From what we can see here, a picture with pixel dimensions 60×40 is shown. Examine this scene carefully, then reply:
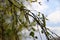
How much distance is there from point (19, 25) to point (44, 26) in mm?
216

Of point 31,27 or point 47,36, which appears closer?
point 47,36

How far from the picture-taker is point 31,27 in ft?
5.32

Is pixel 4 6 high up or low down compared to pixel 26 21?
up

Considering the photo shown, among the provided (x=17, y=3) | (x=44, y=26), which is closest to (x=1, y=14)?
(x=17, y=3)

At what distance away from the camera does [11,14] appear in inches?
63.4

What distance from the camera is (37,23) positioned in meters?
1.56

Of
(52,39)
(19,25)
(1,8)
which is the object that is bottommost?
(52,39)

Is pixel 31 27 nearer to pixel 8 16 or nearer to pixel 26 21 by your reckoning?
pixel 26 21

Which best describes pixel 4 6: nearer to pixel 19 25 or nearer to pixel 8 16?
pixel 8 16

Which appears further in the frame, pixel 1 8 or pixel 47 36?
pixel 1 8

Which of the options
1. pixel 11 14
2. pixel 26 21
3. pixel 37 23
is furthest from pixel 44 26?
pixel 11 14

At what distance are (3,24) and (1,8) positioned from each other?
0.13 metres

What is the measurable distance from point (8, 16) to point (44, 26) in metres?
0.33

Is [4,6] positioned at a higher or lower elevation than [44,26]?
higher
